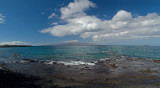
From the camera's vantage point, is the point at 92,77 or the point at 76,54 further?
the point at 76,54

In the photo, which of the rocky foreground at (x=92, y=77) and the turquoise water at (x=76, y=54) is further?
the turquoise water at (x=76, y=54)

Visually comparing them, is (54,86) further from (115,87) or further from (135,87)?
(135,87)

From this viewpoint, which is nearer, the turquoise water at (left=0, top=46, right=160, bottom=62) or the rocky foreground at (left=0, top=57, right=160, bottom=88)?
the rocky foreground at (left=0, top=57, right=160, bottom=88)

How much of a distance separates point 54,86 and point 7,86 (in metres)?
5.21

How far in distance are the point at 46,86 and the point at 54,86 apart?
0.94m

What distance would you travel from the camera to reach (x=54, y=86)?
39.3 feet

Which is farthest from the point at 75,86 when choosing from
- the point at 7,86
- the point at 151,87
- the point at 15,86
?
the point at 151,87

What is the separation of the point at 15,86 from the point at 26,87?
133 centimetres

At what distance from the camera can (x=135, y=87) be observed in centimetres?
1186

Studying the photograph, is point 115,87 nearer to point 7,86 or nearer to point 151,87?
point 151,87

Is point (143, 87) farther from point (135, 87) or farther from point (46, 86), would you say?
point (46, 86)

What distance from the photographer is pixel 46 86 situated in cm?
1192

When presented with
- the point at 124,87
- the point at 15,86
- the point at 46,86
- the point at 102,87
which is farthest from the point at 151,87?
the point at 15,86

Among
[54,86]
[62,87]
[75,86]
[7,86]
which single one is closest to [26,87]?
[7,86]
